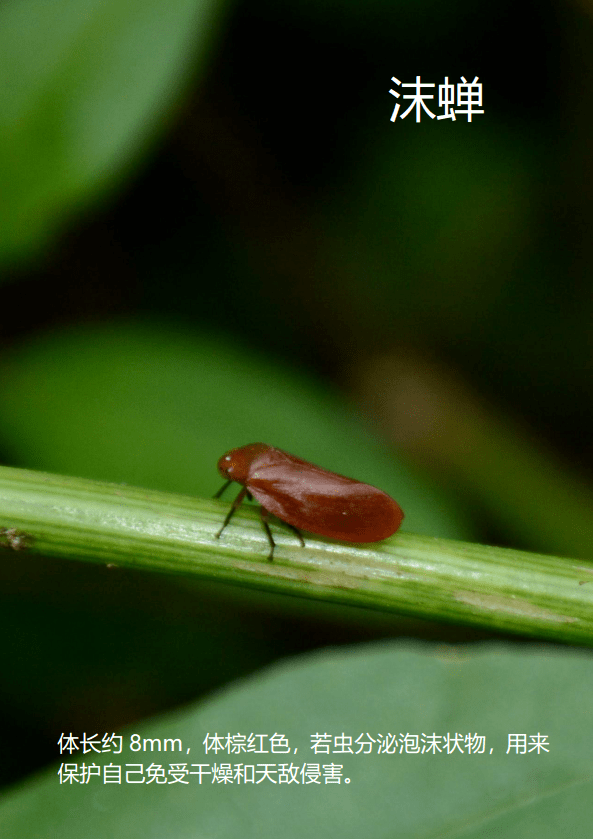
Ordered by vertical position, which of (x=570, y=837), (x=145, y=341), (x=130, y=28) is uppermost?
(x=130, y=28)

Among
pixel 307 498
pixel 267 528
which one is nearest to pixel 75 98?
pixel 307 498

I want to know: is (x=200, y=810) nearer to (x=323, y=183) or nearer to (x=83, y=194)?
(x=83, y=194)

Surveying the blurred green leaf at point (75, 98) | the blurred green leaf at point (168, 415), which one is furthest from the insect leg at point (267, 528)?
the blurred green leaf at point (75, 98)

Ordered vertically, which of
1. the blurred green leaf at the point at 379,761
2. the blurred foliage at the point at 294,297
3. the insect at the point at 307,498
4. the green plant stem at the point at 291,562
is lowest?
the blurred green leaf at the point at 379,761

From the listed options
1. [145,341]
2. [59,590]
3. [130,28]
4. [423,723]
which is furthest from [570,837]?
[130,28]

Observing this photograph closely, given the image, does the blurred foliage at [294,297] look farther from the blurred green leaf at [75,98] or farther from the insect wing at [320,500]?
the insect wing at [320,500]

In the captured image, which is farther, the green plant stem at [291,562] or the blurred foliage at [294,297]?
the blurred foliage at [294,297]

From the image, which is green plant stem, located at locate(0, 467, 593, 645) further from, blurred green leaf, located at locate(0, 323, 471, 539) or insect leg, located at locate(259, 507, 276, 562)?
blurred green leaf, located at locate(0, 323, 471, 539)
